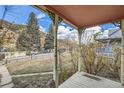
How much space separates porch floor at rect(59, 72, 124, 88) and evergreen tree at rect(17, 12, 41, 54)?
81cm

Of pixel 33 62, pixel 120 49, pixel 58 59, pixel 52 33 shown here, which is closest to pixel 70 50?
pixel 58 59

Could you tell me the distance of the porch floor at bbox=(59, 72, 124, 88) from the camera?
288cm

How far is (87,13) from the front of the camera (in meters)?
2.84

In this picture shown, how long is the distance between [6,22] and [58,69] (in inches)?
44.0

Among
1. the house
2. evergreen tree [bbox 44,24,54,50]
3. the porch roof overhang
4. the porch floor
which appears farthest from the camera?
the house

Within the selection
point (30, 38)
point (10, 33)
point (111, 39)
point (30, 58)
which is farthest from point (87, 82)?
point (10, 33)

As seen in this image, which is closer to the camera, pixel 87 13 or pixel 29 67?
pixel 29 67

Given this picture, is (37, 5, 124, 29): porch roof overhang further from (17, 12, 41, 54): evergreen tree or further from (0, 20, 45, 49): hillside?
(0, 20, 45, 49): hillside

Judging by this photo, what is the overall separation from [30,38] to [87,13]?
3.24ft

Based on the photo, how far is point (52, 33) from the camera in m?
2.78

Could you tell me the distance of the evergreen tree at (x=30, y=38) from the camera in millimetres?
2516

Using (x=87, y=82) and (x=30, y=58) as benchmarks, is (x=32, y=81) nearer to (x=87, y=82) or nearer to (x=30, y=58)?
(x=30, y=58)

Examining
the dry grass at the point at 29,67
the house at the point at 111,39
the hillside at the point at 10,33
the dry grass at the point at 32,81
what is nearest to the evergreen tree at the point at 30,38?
the hillside at the point at 10,33

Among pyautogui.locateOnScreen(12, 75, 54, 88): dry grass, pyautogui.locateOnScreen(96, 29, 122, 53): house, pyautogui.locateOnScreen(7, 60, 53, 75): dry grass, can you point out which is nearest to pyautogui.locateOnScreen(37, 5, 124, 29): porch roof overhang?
pyautogui.locateOnScreen(96, 29, 122, 53): house
